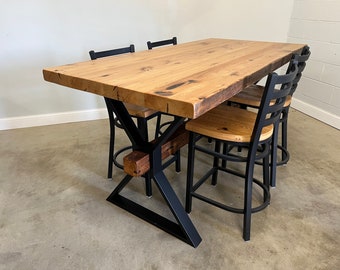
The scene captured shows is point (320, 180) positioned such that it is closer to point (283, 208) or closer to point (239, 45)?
point (283, 208)

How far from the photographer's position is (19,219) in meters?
1.75

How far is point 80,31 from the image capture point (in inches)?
114

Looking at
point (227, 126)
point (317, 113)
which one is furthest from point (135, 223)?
point (317, 113)

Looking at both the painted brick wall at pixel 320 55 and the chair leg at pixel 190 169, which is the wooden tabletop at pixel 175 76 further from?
the painted brick wall at pixel 320 55

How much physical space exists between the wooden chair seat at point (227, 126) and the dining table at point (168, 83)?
15cm

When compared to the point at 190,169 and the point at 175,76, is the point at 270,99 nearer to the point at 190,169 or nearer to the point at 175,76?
the point at 175,76

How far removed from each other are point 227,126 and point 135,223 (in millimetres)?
797

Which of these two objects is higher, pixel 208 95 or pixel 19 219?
pixel 208 95

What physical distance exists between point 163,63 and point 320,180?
1.46 m

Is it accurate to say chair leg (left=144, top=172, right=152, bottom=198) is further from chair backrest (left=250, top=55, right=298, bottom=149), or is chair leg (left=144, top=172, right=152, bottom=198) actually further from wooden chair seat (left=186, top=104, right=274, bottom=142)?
chair backrest (left=250, top=55, right=298, bottom=149)

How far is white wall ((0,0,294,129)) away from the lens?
109 inches

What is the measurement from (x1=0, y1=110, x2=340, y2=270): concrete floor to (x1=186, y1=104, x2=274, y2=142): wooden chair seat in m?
0.57

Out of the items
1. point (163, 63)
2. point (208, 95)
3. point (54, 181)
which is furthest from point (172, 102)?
point (54, 181)

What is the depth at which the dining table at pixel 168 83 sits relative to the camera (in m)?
1.09
